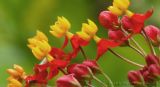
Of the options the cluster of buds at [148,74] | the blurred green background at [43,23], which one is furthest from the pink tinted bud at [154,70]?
the blurred green background at [43,23]

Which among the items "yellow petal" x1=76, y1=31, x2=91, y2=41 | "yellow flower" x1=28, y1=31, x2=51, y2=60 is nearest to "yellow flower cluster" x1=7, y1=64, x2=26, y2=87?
"yellow flower" x1=28, y1=31, x2=51, y2=60

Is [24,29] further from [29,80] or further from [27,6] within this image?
[29,80]

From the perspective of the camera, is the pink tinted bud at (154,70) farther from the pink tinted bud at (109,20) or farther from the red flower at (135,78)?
the pink tinted bud at (109,20)

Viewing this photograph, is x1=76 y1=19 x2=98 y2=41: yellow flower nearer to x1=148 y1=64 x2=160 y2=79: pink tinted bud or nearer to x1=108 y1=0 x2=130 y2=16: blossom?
x1=108 y1=0 x2=130 y2=16: blossom

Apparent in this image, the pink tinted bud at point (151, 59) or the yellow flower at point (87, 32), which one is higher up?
the yellow flower at point (87, 32)

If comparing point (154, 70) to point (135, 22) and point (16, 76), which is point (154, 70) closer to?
point (135, 22)
